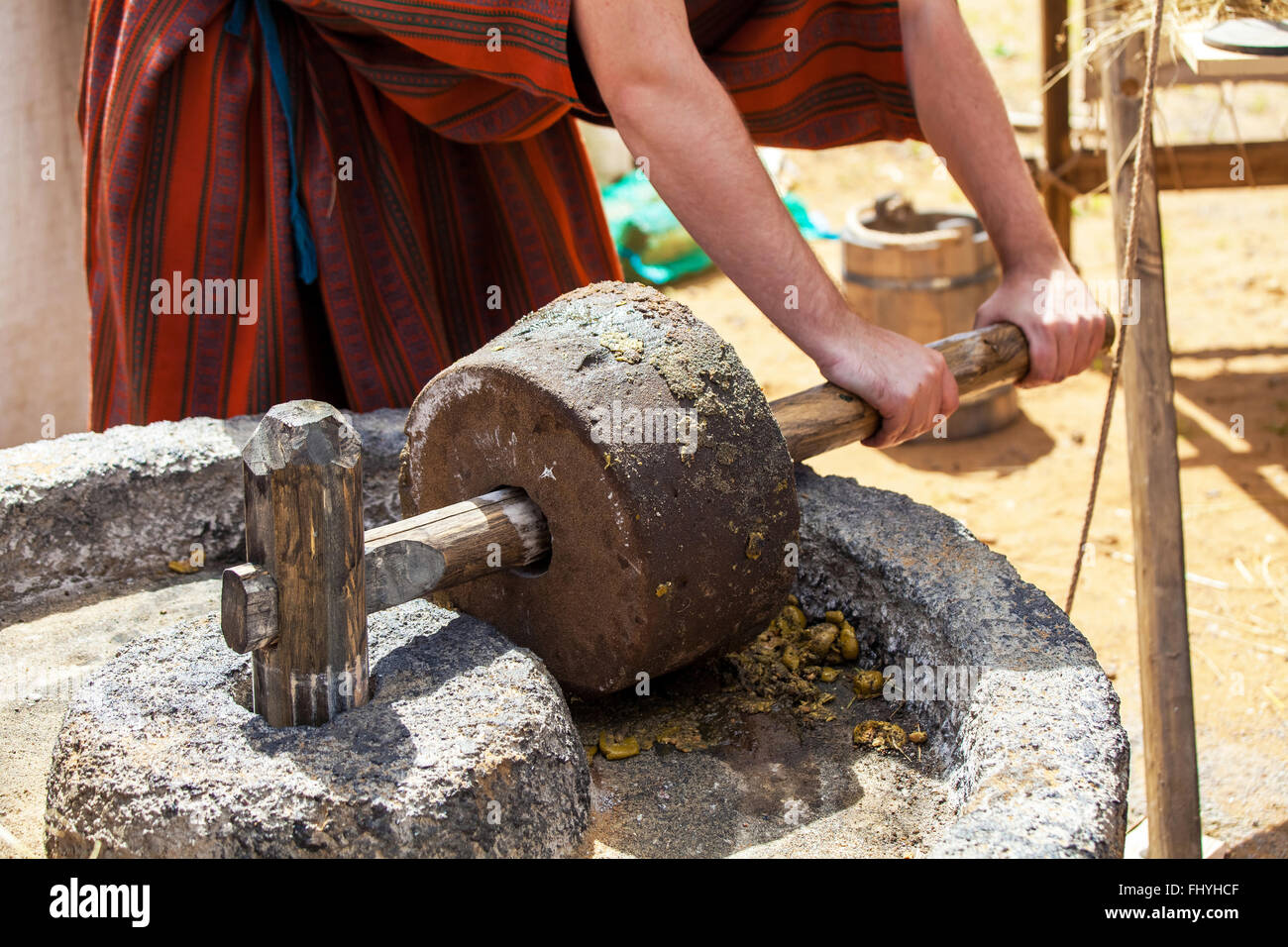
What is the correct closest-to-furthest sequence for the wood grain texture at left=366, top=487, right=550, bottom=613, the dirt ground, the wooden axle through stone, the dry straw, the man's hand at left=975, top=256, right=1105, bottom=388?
the wooden axle through stone, the wood grain texture at left=366, top=487, right=550, bottom=613, the man's hand at left=975, top=256, right=1105, bottom=388, the dry straw, the dirt ground

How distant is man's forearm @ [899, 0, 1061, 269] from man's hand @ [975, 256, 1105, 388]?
1.4 inches

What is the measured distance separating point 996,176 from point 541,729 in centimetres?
139

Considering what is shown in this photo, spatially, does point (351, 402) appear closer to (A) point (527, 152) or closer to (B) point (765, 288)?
(A) point (527, 152)

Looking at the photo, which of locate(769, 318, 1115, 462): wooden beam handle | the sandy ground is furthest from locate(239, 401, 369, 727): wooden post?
locate(769, 318, 1115, 462): wooden beam handle

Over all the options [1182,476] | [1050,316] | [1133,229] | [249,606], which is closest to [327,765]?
[249,606]

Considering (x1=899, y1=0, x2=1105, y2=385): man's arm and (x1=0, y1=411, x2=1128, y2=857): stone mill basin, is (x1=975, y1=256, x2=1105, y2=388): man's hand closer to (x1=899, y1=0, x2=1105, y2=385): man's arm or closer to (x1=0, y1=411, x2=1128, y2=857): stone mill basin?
(x1=899, y1=0, x2=1105, y2=385): man's arm

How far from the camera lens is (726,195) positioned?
1.93 metres

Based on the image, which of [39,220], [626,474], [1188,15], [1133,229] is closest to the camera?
[626,474]

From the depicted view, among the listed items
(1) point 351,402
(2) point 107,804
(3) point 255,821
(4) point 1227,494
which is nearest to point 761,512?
(3) point 255,821

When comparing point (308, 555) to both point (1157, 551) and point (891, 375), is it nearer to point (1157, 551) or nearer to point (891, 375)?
point (891, 375)

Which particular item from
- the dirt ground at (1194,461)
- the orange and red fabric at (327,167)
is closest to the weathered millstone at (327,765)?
the orange and red fabric at (327,167)

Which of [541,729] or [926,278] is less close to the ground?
[926,278]

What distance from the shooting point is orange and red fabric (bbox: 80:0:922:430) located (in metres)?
2.31

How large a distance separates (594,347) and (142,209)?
3.75 feet
